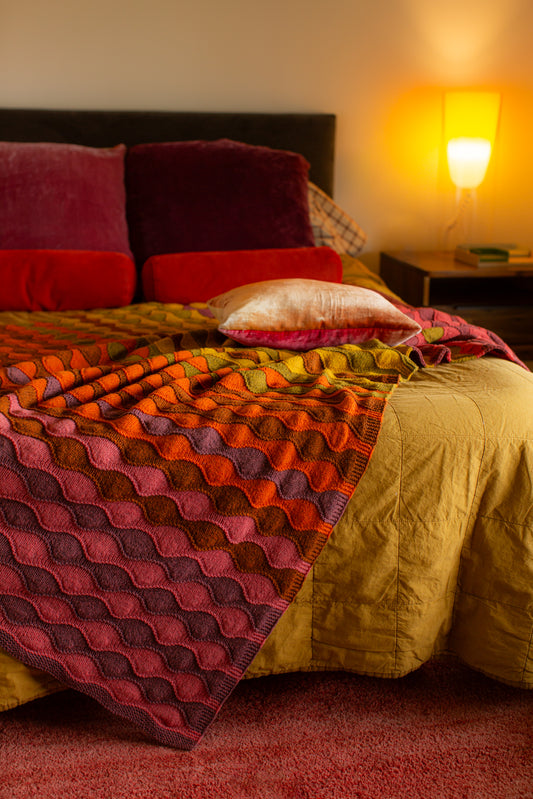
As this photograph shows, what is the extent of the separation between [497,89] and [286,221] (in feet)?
4.14

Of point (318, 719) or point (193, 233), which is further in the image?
point (193, 233)

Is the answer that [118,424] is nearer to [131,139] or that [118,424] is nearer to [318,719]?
[318,719]

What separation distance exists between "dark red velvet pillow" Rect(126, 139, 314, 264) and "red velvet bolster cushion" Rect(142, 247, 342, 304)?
20 centimetres

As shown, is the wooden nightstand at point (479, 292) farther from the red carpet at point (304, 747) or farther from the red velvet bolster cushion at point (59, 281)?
the red carpet at point (304, 747)

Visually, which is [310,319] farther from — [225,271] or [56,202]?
[56,202]

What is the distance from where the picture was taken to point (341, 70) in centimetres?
284

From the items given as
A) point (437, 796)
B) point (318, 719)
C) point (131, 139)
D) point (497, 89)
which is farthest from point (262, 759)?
point (497, 89)

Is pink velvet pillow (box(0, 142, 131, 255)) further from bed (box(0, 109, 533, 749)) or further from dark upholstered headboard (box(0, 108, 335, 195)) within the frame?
bed (box(0, 109, 533, 749))

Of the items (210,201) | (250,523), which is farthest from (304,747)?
(210,201)

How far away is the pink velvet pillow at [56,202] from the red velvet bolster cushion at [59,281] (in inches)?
5.2

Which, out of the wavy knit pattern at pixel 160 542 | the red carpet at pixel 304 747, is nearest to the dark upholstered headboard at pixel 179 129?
the wavy knit pattern at pixel 160 542

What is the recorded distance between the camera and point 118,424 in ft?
3.73

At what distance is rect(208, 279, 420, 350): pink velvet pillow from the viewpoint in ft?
4.80

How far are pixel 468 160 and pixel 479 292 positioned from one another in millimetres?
521
